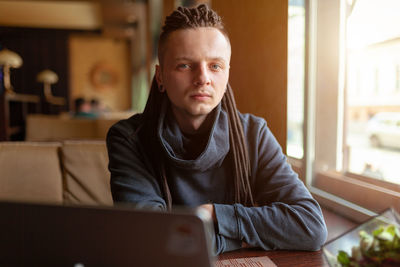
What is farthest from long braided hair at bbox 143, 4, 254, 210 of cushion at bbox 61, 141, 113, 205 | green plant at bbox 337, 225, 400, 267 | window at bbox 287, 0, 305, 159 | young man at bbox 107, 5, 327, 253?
cushion at bbox 61, 141, 113, 205

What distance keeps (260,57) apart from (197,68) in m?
0.43

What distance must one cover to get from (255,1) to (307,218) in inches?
30.2

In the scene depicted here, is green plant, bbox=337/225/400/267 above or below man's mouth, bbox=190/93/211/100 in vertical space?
below

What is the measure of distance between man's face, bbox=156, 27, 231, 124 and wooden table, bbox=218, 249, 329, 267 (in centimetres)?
35

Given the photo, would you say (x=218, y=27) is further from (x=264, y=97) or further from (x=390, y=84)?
(x=390, y=84)

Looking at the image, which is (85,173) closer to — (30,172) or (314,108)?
(30,172)

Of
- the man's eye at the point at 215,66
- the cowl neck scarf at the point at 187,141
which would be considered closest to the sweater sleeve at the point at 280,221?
the cowl neck scarf at the point at 187,141

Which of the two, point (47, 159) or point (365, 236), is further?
point (47, 159)

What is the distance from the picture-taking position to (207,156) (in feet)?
2.84

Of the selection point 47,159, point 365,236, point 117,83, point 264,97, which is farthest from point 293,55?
point 117,83

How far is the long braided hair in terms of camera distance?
872 mm

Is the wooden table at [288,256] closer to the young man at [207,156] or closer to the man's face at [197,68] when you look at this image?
A: the young man at [207,156]

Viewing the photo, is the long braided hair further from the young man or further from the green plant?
the green plant

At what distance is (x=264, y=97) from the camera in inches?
45.9
